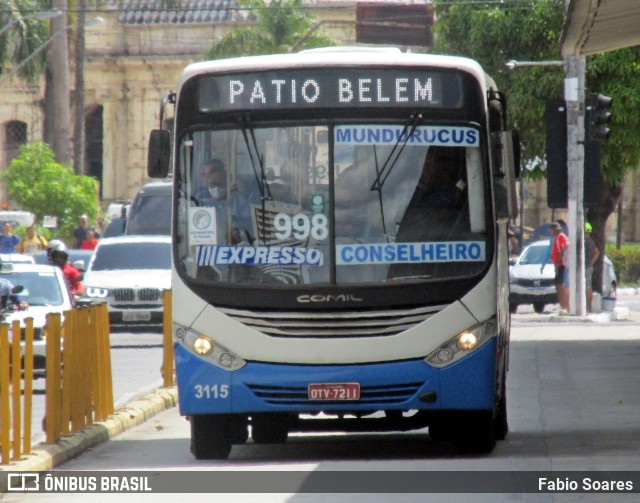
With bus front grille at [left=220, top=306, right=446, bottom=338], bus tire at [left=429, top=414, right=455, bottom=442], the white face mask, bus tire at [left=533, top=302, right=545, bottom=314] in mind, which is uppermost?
the white face mask

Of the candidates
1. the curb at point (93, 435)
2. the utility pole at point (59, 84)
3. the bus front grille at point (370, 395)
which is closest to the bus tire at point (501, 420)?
the bus front grille at point (370, 395)

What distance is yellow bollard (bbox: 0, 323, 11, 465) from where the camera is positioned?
34.2ft

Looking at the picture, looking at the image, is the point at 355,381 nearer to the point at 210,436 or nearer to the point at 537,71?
the point at 210,436

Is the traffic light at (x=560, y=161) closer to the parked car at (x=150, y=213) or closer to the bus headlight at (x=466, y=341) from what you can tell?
the bus headlight at (x=466, y=341)

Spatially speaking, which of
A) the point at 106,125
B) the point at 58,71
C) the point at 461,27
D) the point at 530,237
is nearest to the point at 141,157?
the point at 106,125

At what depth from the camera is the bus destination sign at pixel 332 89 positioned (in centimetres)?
1154

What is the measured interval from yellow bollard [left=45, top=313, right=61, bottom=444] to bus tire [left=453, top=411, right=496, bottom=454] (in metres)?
2.86

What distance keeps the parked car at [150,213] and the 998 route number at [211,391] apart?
→ 27105 millimetres

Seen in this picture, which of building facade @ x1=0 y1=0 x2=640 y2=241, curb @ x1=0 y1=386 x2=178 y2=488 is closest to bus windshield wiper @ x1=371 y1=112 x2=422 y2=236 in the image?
curb @ x1=0 y1=386 x2=178 y2=488

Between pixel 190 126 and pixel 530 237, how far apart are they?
50.9 meters

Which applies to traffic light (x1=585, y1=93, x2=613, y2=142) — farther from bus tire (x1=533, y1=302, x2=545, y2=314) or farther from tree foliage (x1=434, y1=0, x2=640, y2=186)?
bus tire (x1=533, y1=302, x2=545, y2=314)

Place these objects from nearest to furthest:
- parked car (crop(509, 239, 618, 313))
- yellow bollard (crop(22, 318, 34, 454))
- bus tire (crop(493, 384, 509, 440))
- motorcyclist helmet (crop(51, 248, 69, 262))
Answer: yellow bollard (crop(22, 318, 34, 454)), bus tire (crop(493, 384, 509, 440)), motorcyclist helmet (crop(51, 248, 69, 262)), parked car (crop(509, 239, 618, 313))

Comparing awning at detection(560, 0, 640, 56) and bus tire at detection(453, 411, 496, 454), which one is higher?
awning at detection(560, 0, 640, 56)

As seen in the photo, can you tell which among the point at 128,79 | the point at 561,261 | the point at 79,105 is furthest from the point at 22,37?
the point at 561,261
